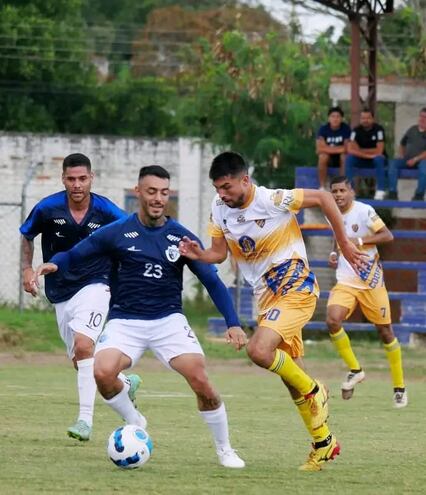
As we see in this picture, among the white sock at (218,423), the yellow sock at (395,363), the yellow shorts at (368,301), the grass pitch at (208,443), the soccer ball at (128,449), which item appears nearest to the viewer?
the grass pitch at (208,443)

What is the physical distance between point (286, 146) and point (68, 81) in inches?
646

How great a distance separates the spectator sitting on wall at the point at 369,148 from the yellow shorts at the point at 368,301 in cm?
831

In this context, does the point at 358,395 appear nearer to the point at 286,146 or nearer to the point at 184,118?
the point at 286,146

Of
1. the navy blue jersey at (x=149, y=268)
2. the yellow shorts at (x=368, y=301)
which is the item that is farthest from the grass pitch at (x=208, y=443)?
the navy blue jersey at (x=149, y=268)

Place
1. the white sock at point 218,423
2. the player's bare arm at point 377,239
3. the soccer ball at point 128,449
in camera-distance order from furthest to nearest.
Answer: the player's bare arm at point 377,239 → the white sock at point 218,423 → the soccer ball at point 128,449

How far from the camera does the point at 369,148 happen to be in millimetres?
24484

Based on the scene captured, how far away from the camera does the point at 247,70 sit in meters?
31.7

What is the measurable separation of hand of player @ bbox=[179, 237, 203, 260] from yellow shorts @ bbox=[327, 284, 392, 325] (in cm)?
671

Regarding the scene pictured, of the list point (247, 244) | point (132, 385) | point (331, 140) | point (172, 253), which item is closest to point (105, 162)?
point (331, 140)

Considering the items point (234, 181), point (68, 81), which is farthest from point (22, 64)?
point (234, 181)

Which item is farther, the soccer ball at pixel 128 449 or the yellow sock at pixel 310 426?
the yellow sock at pixel 310 426

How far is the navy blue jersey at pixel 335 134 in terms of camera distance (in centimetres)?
2460

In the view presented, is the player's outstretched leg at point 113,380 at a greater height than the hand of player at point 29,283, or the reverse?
the hand of player at point 29,283

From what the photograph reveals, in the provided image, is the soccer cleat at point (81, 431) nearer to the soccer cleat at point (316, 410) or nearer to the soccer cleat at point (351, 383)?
the soccer cleat at point (316, 410)
